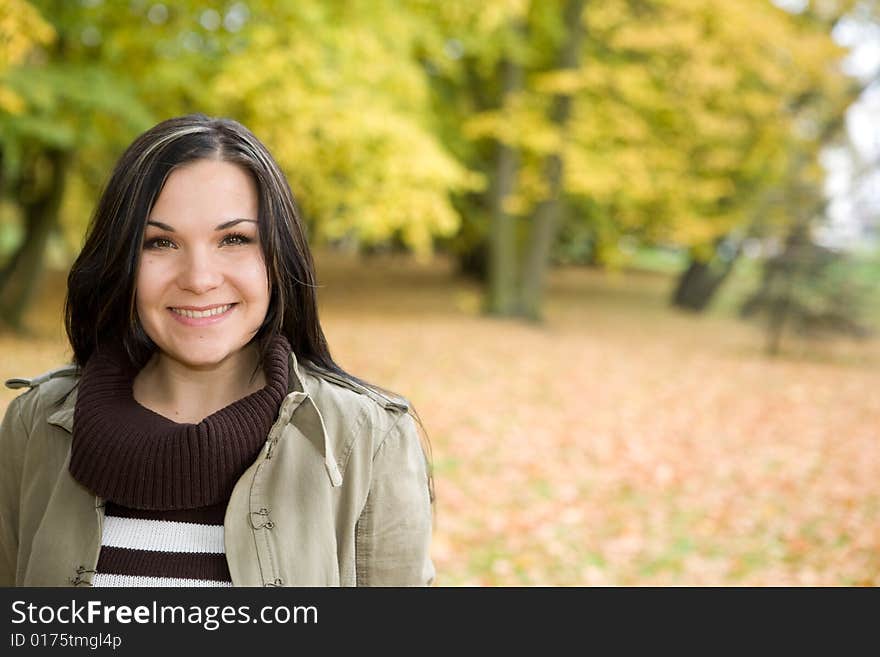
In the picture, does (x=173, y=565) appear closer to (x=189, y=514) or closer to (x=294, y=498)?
(x=189, y=514)

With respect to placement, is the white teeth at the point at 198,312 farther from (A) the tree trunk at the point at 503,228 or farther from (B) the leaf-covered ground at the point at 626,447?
(A) the tree trunk at the point at 503,228

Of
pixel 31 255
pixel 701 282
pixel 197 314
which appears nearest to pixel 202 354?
pixel 197 314

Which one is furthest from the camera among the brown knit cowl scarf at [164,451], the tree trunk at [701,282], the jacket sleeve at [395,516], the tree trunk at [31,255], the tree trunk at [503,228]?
the tree trunk at [701,282]

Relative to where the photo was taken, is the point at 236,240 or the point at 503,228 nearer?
the point at 236,240

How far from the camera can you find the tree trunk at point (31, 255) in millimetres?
12703

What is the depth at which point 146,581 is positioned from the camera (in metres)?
1.58

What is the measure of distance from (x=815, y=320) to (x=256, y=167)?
15.9 m

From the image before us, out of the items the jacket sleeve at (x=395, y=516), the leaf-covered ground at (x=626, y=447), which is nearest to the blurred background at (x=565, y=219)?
the leaf-covered ground at (x=626, y=447)

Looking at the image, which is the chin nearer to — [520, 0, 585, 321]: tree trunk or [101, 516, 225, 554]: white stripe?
[101, 516, 225, 554]: white stripe

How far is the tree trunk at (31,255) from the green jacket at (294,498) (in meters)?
11.9

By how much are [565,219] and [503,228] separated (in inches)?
154

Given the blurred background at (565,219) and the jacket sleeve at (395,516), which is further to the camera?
the blurred background at (565,219)

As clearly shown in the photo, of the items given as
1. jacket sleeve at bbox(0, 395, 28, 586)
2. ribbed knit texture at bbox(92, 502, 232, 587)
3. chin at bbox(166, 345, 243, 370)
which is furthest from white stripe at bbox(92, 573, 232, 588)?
chin at bbox(166, 345, 243, 370)

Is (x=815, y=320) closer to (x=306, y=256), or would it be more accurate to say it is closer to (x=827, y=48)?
(x=827, y=48)
